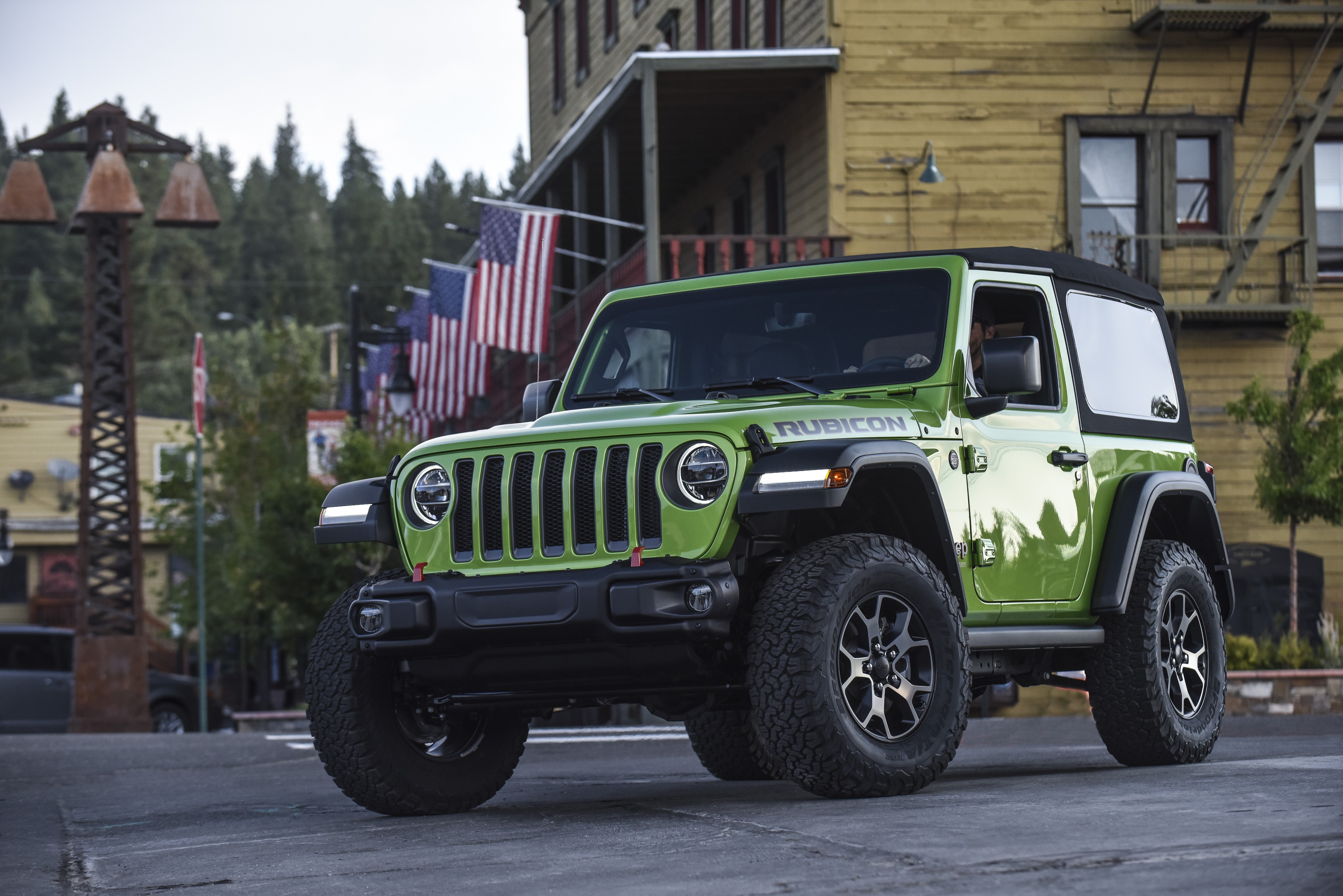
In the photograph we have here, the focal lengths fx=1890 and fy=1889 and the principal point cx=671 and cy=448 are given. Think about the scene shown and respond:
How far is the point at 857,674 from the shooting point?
686cm

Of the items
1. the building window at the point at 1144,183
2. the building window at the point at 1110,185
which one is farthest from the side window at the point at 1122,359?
the building window at the point at 1110,185

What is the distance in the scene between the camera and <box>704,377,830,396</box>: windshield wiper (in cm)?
779

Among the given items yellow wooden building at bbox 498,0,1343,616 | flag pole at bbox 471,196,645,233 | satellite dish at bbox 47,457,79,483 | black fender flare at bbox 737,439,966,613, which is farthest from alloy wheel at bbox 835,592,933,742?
satellite dish at bbox 47,457,79,483

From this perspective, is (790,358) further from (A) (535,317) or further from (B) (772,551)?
(A) (535,317)

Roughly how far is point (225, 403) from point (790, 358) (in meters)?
38.3

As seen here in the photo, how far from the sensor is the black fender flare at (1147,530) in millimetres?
8531

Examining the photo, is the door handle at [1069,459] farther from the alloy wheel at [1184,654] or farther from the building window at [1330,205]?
the building window at [1330,205]

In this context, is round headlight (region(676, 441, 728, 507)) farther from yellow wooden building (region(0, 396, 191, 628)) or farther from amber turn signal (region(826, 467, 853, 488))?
yellow wooden building (region(0, 396, 191, 628))

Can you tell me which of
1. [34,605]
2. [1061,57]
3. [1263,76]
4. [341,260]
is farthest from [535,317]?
[341,260]

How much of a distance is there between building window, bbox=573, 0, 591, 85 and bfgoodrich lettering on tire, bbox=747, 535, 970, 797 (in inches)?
1100

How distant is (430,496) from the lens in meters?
7.34

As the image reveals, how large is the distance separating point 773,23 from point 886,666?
18.6 m

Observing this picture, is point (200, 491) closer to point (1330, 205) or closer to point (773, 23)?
point (773, 23)

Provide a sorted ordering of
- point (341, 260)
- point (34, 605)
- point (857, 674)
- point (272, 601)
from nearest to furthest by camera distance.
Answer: point (857, 674)
point (272, 601)
point (34, 605)
point (341, 260)
